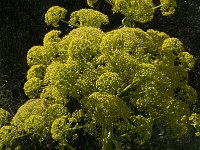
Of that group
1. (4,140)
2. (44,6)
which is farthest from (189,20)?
(4,140)

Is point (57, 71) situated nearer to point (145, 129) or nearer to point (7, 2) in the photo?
point (145, 129)

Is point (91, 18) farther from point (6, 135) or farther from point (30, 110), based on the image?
point (6, 135)

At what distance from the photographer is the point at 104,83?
3.75 metres

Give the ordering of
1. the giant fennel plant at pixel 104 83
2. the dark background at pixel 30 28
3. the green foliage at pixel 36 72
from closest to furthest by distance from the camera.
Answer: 1. the giant fennel plant at pixel 104 83
2. the green foliage at pixel 36 72
3. the dark background at pixel 30 28

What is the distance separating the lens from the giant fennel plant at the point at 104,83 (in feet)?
12.6

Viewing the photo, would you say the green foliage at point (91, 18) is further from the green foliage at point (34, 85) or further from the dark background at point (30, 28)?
the dark background at point (30, 28)

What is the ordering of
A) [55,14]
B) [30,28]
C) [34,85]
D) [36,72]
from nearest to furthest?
[34,85] → [36,72] → [55,14] → [30,28]

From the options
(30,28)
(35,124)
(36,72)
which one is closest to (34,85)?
(36,72)

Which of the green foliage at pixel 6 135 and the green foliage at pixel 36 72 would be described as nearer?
the green foliage at pixel 6 135

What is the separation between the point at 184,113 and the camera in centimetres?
432

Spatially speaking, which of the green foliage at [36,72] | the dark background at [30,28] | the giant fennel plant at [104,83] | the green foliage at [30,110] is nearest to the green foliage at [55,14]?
the giant fennel plant at [104,83]

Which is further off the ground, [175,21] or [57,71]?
[57,71]

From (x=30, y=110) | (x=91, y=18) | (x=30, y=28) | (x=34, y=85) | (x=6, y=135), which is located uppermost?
(x=91, y=18)

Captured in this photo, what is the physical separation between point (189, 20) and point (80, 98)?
5343 mm
